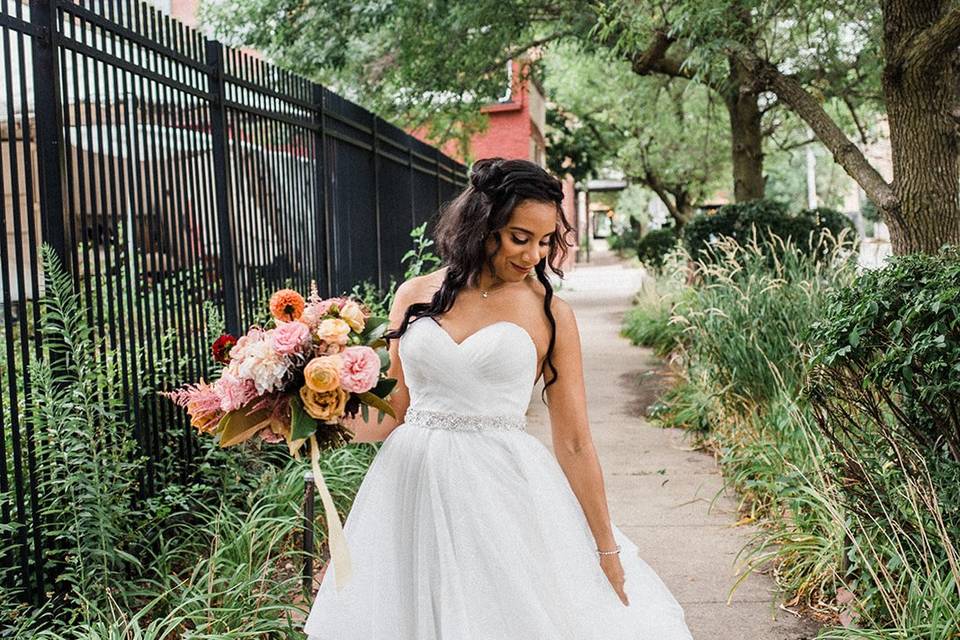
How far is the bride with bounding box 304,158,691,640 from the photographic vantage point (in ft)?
9.37

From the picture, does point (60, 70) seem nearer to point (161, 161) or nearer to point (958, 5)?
Answer: point (161, 161)

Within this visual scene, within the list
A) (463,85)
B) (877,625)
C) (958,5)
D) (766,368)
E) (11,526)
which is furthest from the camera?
(463,85)

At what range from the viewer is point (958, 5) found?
650 centimetres

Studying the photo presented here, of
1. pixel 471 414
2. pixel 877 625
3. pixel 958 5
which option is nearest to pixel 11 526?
pixel 471 414

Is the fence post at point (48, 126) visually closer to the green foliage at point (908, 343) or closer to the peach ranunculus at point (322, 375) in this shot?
the peach ranunculus at point (322, 375)

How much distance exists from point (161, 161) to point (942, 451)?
372cm

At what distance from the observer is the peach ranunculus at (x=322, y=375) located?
8.04 ft

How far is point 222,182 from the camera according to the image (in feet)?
18.5

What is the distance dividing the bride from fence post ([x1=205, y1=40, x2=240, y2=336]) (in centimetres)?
276

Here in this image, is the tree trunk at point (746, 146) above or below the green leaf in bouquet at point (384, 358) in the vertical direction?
above

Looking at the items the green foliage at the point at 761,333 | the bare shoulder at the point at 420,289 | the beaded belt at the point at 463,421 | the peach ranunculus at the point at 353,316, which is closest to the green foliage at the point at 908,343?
the beaded belt at the point at 463,421

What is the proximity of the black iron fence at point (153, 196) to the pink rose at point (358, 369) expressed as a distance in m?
1.34

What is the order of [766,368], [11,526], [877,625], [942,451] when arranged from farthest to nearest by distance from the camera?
[766,368] < [942,451] < [877,625] < [11,526]

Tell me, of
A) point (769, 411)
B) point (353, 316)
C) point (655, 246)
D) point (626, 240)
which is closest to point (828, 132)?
point (769, 411)
